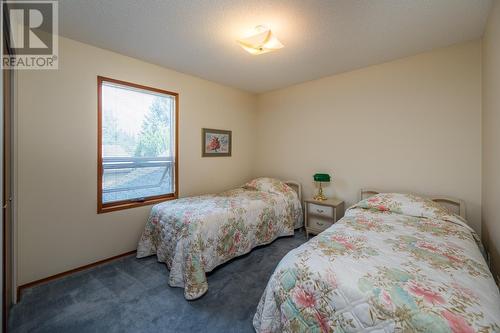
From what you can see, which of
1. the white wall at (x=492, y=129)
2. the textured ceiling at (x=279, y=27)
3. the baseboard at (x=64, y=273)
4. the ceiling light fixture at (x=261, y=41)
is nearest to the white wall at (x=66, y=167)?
the baseboard at (x=64, y=273)

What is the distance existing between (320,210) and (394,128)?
4.81 ft

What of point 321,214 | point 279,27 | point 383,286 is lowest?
point 321,214

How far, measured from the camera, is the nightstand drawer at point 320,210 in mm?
3103

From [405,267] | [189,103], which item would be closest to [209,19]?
[189,103]


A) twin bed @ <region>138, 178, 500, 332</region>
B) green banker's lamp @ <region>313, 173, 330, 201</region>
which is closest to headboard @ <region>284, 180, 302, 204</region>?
green banker's lamp @ <region>313, 173, 330, 201</region>

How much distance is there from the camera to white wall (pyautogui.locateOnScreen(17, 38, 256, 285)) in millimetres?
2059

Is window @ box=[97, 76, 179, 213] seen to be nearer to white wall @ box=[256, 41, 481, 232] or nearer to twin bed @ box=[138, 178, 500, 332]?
twin bed @ box=[138, 178, 500, 332]

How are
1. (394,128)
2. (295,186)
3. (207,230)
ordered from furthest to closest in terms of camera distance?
(295,186), (394,128), (207,230)

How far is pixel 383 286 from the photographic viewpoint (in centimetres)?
109

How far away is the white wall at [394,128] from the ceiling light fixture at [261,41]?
1.67m

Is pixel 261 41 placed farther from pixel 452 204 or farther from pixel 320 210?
pixel 452 204

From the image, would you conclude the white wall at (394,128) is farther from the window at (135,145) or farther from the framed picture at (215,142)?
the window at (135,145)

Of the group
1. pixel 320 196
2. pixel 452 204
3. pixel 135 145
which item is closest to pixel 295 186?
pixel 320 196

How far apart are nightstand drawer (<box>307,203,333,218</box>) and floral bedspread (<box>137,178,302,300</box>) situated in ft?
0.94
